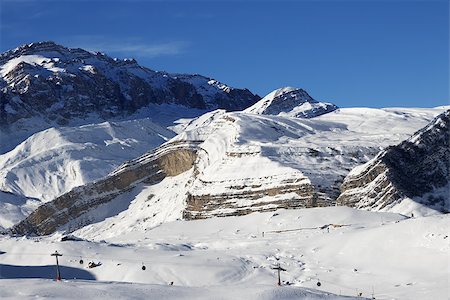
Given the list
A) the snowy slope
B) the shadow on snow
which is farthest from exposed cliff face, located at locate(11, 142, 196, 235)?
the shadow on snow

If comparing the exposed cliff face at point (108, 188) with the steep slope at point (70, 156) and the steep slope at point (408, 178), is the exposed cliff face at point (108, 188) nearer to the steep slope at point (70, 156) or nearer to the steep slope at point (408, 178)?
the steep slope at point (70, 156)

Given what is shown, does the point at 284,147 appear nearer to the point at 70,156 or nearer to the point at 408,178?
the point at 408,178

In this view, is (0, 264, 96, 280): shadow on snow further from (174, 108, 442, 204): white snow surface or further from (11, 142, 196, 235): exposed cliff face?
(11, 142, 196, 235): exposed cliff face

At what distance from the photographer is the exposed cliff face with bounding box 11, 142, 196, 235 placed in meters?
101

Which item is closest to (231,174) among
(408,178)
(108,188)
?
(408,178)

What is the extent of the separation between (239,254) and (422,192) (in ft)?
90.4

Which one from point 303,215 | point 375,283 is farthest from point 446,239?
point 303,215

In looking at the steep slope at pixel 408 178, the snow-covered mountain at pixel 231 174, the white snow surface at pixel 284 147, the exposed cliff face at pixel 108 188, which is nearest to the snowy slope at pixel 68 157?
the exposed cliff face at pixel 108 188

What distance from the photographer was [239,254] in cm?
5481

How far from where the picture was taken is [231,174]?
276 feet

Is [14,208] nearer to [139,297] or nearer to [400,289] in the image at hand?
[400,289]

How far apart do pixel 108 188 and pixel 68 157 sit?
43.2 meters

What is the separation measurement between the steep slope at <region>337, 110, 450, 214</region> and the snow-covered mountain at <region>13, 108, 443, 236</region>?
104 inches

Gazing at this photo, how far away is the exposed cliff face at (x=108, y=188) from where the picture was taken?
3991 inches
